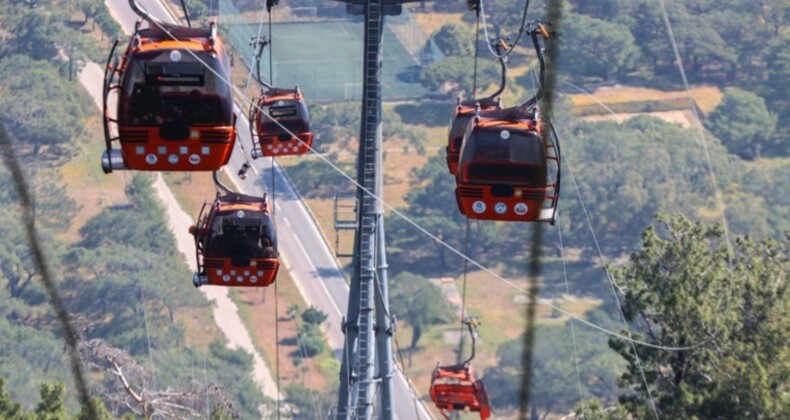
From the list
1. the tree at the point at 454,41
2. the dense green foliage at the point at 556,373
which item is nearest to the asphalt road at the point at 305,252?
the dense green foliage at the point at 556,373

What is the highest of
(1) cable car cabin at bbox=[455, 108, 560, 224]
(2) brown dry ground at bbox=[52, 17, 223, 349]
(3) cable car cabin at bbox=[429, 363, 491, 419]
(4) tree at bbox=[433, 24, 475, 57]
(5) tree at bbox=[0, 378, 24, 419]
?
(1) cable car cabin at bbox=[455, 108, 560, 224]

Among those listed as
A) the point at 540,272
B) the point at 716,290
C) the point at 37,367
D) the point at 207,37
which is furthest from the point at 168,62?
the point at 540,272

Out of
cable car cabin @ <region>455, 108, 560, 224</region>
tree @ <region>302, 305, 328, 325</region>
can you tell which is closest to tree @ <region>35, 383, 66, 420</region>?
cable car cabin @ <region>455, 108, 560, 224</region>

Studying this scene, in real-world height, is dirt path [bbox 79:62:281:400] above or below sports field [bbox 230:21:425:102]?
above

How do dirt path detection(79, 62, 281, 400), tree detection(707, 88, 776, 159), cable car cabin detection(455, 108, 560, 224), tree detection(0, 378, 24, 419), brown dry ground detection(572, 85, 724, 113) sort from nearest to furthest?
cable car cabin detection(455, 108, 560, 224)
tree detection(0, 378, 24, 419)
dirt path detection(79, 62, 281, 400)
tree detection(707, 88, 776, 159)
brown dry ground detection(572, 85, 724, 113)

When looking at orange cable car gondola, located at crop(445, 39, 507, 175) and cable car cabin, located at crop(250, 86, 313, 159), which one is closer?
orange cable car gondola, located at crop(445, 39, 507, 175)

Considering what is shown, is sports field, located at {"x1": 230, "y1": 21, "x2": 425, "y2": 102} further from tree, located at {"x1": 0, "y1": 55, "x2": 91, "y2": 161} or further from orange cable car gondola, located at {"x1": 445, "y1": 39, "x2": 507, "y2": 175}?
orange cable car gondola, located at {"x1": 445, "y1": 39, "x2": 507, "y2": 175}

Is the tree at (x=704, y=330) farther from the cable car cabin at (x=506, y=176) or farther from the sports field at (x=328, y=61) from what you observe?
the sports field at (x=328, y=61)

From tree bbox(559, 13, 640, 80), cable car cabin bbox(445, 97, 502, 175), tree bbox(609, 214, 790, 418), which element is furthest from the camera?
tree bbox(559, 13, 640, 80)
